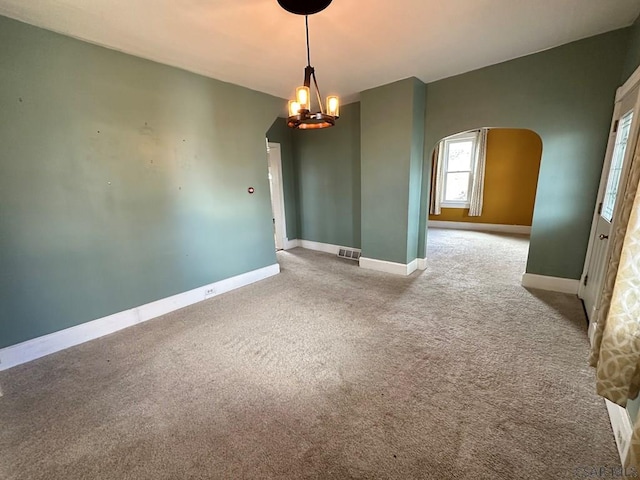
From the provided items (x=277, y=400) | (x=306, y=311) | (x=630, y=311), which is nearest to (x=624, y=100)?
(x=630, y=311)

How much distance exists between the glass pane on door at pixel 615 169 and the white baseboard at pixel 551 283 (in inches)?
35.8

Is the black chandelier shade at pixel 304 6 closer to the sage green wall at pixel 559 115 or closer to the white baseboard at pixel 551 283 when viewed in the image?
the sage green wall at pixel 559 115

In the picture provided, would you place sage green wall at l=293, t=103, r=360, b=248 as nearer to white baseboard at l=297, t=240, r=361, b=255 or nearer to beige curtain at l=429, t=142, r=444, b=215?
white baseboard at l=297, t=240, r=361, b=255

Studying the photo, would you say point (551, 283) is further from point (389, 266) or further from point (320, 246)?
point (320, 246)

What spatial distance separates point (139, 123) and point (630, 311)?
12.8ft

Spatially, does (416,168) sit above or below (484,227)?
above

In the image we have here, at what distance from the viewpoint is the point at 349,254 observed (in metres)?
4.89

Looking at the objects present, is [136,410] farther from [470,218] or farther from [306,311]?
[470,218]

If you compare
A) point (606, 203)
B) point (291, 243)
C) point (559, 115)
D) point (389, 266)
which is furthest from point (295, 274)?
point (559, 115)

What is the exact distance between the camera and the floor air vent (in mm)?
4801

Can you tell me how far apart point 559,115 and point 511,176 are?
4.13m

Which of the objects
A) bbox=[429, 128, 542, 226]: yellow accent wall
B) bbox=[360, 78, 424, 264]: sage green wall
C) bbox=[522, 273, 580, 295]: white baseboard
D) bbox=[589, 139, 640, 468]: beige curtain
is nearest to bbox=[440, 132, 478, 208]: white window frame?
bbox=[429, 128, 542, 226]: yellow accent wall

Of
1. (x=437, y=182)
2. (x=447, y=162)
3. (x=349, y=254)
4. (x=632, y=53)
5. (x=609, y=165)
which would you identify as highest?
(x=632, y=53)

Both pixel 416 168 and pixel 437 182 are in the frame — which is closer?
pixel 416 168
